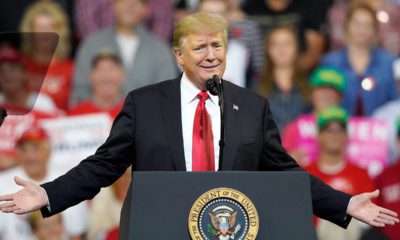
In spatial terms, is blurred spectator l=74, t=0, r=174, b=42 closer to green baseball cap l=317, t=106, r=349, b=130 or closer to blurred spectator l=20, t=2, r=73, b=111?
blurred spectator l=20, t=2, r=73, b=111

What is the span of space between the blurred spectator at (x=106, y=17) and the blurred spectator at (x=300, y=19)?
66 centimetres

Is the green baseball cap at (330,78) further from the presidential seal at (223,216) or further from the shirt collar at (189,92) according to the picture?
the presidential seal at (223,216)

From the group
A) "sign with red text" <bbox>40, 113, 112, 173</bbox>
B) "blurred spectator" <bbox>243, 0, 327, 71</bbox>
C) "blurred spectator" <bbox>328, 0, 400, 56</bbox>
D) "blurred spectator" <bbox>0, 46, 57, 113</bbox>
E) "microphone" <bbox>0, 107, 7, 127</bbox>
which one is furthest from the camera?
"blurred spectator" <bbox>328, 0, 400, 56</bbox>

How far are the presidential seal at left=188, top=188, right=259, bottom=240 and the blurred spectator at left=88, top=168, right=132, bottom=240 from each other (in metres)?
3.70

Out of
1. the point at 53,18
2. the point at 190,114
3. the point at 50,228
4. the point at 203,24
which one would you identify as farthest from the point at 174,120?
the point at 53,18

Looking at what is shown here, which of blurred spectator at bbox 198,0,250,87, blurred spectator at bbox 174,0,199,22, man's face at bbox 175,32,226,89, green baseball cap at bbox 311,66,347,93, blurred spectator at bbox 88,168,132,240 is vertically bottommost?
blurred spectator at bbox 88,168,132,240

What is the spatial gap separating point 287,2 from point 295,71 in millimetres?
685

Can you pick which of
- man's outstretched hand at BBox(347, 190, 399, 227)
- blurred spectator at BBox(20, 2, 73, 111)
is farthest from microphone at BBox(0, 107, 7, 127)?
blurred spectator at BBox(20, 2, 73, 111)

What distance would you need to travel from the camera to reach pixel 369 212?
4145 millimetres

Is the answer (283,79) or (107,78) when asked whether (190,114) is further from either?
(283,79)

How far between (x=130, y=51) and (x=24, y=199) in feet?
15.1

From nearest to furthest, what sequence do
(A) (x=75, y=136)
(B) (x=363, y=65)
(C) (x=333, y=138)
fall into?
(C) (x=333, y=138)
(A) (x=75, y=136)
(B) (x=363, y=65)

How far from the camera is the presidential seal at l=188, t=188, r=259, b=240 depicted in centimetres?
365

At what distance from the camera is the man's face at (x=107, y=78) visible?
26.8 feet
